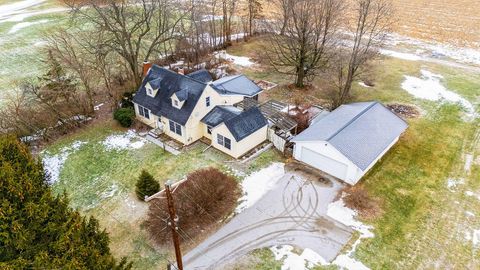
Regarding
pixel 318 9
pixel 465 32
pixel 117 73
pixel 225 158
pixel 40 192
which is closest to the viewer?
pixel 40 192

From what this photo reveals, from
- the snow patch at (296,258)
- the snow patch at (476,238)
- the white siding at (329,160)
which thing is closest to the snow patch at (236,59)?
the white siding at (329,160)

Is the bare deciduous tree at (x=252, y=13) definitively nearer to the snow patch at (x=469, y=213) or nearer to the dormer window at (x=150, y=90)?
the dormer window at (x=150, y=90)

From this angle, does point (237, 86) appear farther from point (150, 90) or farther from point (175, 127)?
point (150, 90)

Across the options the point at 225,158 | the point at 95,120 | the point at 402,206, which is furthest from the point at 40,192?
the point at 402,206

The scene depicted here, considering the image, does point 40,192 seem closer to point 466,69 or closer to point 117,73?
point 117,73

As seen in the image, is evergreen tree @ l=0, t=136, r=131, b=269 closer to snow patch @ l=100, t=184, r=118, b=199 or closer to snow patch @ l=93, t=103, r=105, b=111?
snow patch @ l=100, t=184, r=118, b=199

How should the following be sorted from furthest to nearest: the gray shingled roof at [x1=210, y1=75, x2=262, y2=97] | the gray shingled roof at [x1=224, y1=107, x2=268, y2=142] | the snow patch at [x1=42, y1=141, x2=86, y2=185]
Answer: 1. the gray shingled roof at [x1=210, y1=75, x2=262, y2=97]
2. the gray shingled roof at [x1=224, y1=107, x2=268, y2=142]
3. the snow patch at [x1=42, y1=141, x2=86, y2=185]

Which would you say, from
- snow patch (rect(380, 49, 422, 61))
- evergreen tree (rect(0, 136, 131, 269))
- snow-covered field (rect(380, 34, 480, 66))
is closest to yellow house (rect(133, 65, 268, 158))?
evergreen tree (rect(0, 136, 131, 269))
